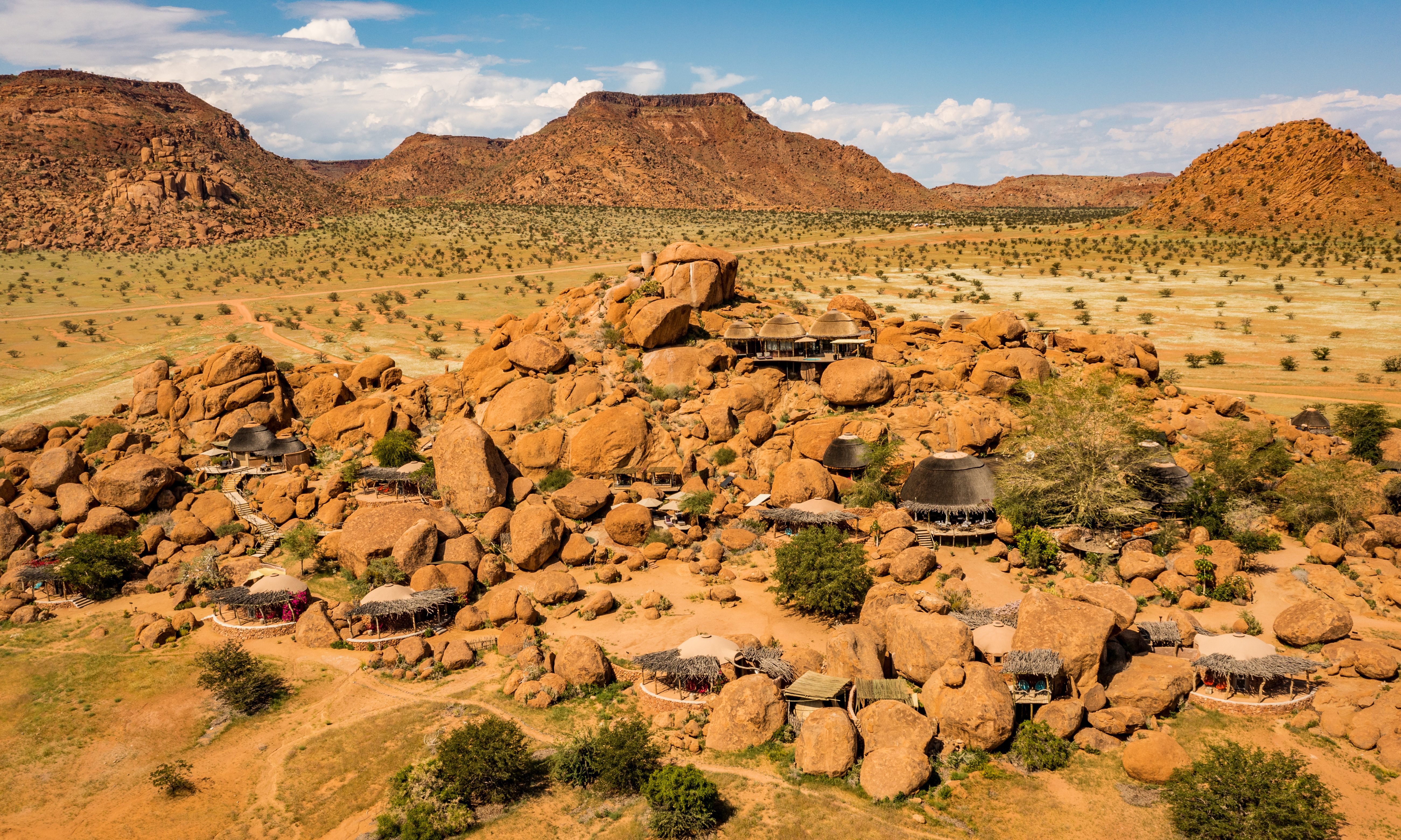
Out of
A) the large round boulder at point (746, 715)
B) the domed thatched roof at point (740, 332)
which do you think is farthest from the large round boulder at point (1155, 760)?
the domed thatched roof at point (740, 332)

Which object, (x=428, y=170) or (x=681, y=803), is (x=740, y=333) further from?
(x=428, y=170)

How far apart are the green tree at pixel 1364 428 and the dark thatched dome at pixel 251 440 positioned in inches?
1985

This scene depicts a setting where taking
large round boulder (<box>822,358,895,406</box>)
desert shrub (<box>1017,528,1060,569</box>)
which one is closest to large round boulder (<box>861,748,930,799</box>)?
desert shrub (<box>1017,528,1060,569</box>)

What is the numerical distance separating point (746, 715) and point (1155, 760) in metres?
9.66

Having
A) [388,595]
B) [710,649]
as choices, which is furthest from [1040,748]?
[388,595]

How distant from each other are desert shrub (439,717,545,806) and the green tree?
37890mm

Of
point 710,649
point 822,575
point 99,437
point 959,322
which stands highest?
point 959,322

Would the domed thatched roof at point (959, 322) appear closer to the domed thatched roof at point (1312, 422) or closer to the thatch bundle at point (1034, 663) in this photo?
the domed thatched roof at point (1312, 422)

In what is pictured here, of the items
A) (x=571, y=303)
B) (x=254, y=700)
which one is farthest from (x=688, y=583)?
(x=571, y=303)

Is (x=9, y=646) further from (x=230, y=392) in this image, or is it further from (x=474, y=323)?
(x=474, y=323)

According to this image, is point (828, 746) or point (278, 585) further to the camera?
point (278, 585)

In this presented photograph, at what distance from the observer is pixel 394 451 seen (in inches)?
1379

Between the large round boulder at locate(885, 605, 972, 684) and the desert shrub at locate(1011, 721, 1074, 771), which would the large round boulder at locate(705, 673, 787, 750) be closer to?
the large round boulder at locate(885, 605, 972, 684)

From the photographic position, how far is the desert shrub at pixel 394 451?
3494cm
